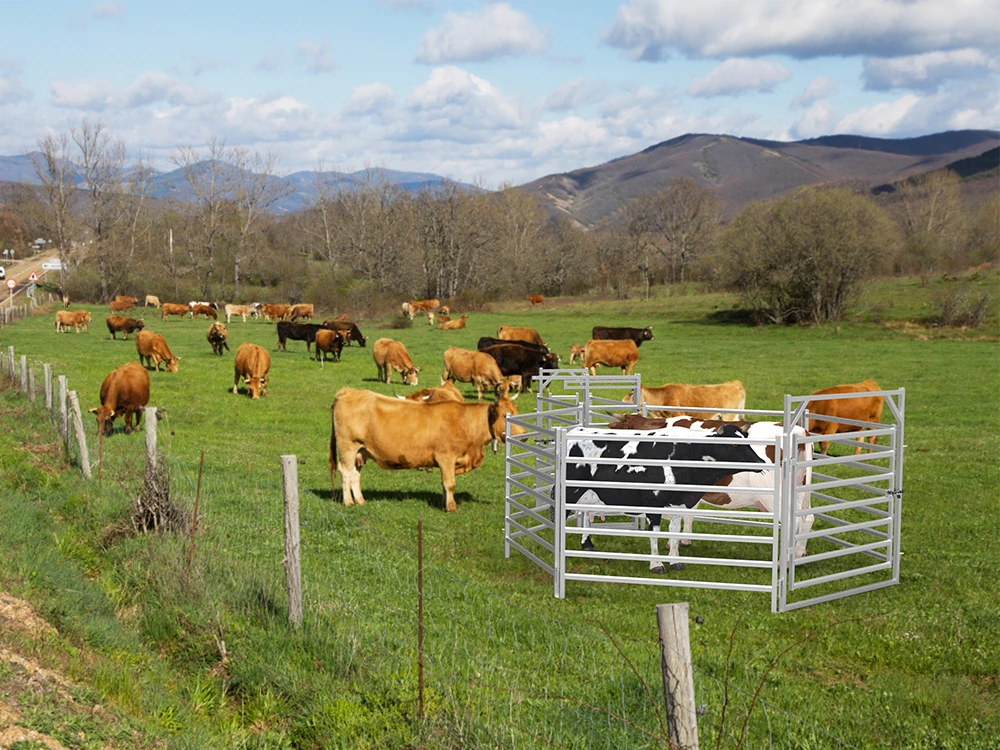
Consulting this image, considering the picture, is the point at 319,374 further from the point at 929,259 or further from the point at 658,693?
the point at 929,259

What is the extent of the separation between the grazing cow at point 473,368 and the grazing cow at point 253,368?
5.38m

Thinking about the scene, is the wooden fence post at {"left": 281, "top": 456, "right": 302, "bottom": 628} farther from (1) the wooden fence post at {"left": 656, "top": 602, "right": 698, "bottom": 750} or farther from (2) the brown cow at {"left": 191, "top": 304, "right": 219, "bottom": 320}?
(2) the brown cow at {"left": 191, "top": 304, "right": 219, "bottom": 320}

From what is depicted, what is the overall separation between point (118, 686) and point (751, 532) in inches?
331

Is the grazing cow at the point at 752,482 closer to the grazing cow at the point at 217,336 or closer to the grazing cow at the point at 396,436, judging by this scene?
the grazing cow at the point at 396,436

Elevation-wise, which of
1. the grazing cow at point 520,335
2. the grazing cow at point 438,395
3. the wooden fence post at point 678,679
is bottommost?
the grazing cow at point 520,335

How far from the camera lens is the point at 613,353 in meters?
32.0

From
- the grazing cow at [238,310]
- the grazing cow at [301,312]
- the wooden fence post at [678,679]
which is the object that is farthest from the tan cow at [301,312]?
the wooden fence post at [678,679]

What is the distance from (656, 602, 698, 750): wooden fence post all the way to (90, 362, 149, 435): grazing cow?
1571 cm

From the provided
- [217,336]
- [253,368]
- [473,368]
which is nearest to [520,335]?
[473,368]

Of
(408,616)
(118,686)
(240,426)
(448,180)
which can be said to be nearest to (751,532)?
(408,616)

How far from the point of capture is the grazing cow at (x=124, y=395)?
17031 millimetres

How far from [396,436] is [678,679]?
8.79 metres

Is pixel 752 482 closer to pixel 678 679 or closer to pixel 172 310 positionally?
pixel 678 679

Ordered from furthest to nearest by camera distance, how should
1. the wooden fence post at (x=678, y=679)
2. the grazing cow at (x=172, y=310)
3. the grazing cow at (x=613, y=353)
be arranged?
the grazing cow at (x=172, y=310)
the grazing cow at (x=613, y=353)
the wooden fence post at (x=678, y=679)
